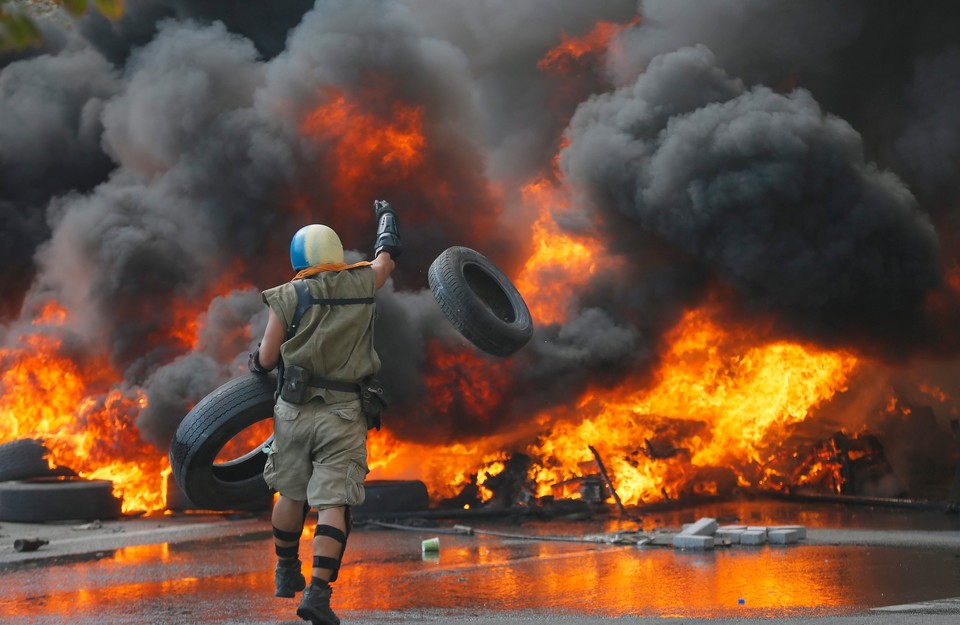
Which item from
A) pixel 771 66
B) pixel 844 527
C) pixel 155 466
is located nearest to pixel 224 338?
pixel 155 466

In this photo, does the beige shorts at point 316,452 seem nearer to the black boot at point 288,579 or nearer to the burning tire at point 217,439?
the black boot at point 288,579

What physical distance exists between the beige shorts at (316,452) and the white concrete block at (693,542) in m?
5.19

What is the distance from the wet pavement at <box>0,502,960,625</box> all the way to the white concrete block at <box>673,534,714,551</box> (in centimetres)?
15

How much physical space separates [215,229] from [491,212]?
557cm

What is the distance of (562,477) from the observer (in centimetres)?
1507

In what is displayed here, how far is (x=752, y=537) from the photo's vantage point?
918cm

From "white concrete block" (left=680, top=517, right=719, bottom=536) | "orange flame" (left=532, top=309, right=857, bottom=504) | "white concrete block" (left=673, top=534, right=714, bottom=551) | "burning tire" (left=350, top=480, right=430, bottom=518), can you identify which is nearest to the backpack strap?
"white concrete block" (left=673, top=534, right=714, bottom=551)

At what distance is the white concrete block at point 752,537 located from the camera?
30.1ft

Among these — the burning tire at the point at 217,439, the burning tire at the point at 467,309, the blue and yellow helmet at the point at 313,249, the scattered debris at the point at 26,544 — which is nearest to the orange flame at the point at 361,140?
the scattered debris at the point at 26,544

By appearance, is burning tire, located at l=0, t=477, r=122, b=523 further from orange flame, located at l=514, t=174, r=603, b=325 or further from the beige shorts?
the beige shorts

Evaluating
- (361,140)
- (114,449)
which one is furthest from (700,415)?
(114,449)

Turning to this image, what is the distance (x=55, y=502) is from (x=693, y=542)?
871 centimetres

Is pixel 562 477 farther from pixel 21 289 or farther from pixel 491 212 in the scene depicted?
pixel 21 289

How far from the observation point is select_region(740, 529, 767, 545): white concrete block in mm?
9180
